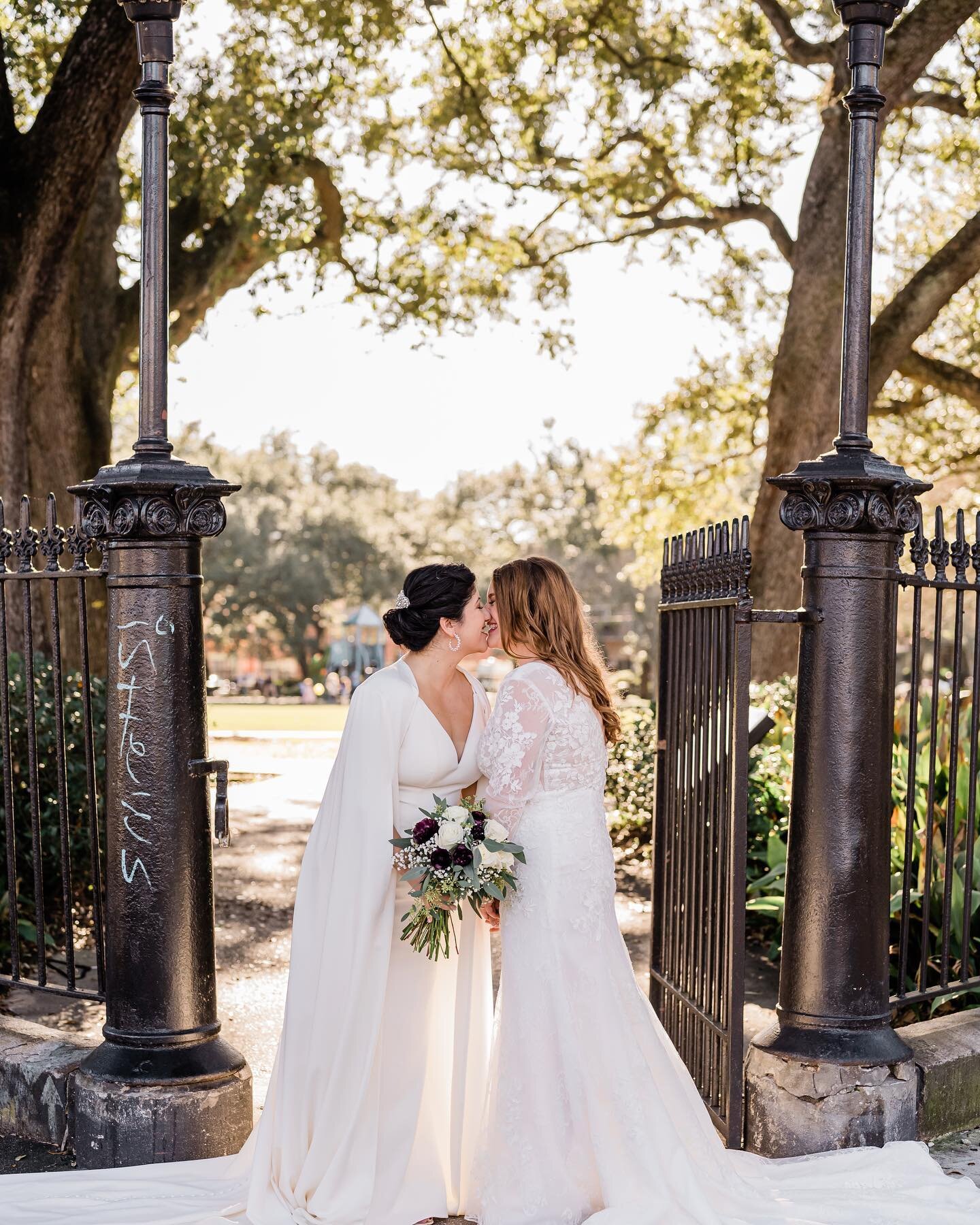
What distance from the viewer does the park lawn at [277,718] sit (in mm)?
27422

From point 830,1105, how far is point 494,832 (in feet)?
5.17

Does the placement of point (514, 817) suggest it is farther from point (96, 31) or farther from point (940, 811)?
point (96, 31)

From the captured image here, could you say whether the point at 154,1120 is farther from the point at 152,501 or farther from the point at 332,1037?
the point at 152,501

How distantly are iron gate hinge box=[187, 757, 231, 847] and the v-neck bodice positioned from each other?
1.96ft

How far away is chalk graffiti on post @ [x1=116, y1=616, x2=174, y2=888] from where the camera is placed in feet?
15.0

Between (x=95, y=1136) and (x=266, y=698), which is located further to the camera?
(x=266, y=698)

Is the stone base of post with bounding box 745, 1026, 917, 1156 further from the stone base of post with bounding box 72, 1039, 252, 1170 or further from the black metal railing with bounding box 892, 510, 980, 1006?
the stone base of post with bounding box 72, 1039, 252, 1170

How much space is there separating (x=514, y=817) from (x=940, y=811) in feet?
10.2

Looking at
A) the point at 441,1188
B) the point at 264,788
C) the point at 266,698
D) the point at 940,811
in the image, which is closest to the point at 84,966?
the point at 441,1188

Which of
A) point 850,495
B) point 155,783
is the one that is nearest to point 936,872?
point 850,495

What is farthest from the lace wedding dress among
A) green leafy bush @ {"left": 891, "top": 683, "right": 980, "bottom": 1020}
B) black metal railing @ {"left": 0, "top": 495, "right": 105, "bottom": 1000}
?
black metal railing @ {"left": 0, "top": 495, "right": 105, "bottom": 1000}

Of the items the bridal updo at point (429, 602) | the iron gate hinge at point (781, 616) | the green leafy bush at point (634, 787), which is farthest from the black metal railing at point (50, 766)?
the green leafy bush at point (634, 787)

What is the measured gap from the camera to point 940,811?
21.5ft

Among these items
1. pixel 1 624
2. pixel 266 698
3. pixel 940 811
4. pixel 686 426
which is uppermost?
pixel 686 426
